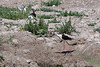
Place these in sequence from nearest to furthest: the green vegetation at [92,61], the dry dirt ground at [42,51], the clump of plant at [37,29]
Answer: the dry dirt ground at [42,51]
the green vegetation at [92,61]
the clump of plant at [37,29]

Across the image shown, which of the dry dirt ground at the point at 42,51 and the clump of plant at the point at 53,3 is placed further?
the clump of plant at the point at 53,3

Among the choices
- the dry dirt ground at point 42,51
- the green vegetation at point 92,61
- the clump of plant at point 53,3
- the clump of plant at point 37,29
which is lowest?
the clump of plant at point 53,3

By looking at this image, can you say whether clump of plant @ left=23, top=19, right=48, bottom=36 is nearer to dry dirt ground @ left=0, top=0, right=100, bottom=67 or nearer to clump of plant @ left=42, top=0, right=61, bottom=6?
dry dirt ground @ left=0, top=0, right=100, bottom=67

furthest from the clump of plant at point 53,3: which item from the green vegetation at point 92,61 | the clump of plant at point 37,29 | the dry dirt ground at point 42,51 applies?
the green vegetation at point 92,61

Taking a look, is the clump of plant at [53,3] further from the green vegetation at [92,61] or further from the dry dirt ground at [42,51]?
the green vegetation at [92,61]

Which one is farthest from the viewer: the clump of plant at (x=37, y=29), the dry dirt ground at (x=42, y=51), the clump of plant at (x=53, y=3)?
the clump of plant at (x=53, y=3)

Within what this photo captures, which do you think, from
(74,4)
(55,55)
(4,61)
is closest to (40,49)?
(55,55)

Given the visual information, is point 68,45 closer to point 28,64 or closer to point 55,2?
point 28,64

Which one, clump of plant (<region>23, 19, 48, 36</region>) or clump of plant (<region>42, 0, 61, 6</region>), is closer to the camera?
clump of plant (<region>23, 19, 48, 36</region>)

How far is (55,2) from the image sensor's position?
14.3 metres

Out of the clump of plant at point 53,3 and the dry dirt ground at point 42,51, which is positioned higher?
the dry dirt ground at point 42,51

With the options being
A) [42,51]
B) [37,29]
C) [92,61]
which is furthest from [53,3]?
[92,61]

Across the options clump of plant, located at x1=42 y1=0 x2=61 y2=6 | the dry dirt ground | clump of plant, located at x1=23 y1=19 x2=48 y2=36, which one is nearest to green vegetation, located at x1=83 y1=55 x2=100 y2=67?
the dry dirt ground

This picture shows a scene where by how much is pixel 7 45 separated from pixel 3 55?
1.82 feet
